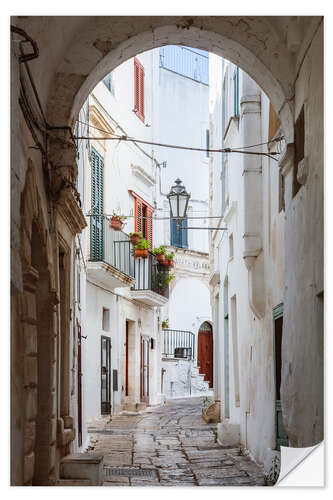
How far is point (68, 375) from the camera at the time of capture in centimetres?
713

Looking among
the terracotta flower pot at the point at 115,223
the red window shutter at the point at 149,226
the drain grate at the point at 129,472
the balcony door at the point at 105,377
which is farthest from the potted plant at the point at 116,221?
the drain grate at the point at 129,472

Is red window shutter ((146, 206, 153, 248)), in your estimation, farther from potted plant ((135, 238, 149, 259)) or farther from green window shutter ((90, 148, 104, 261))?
green window shutter ((90, 148, 104, 261))

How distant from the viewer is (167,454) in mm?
9500

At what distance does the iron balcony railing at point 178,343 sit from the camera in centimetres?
2358

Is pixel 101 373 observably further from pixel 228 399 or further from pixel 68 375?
pixel 68 375

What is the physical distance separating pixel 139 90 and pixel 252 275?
9.91 meters

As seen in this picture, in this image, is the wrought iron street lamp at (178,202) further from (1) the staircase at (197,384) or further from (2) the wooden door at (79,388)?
(1) the staircase at (197,384)

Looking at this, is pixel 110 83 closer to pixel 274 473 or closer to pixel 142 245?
pixel 142 245

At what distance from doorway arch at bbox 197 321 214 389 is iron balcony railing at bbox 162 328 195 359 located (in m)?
1.58

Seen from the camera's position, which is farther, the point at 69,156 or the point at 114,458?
the point at 114,458

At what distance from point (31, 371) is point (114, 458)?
4.38 metres

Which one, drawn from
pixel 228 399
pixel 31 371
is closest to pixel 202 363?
pixel 228 399

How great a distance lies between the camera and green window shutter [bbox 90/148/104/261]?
13.8m

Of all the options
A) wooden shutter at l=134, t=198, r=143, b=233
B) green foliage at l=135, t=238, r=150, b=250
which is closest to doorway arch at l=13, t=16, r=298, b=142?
green foliage at l=135, t=238, r=150, b=250
